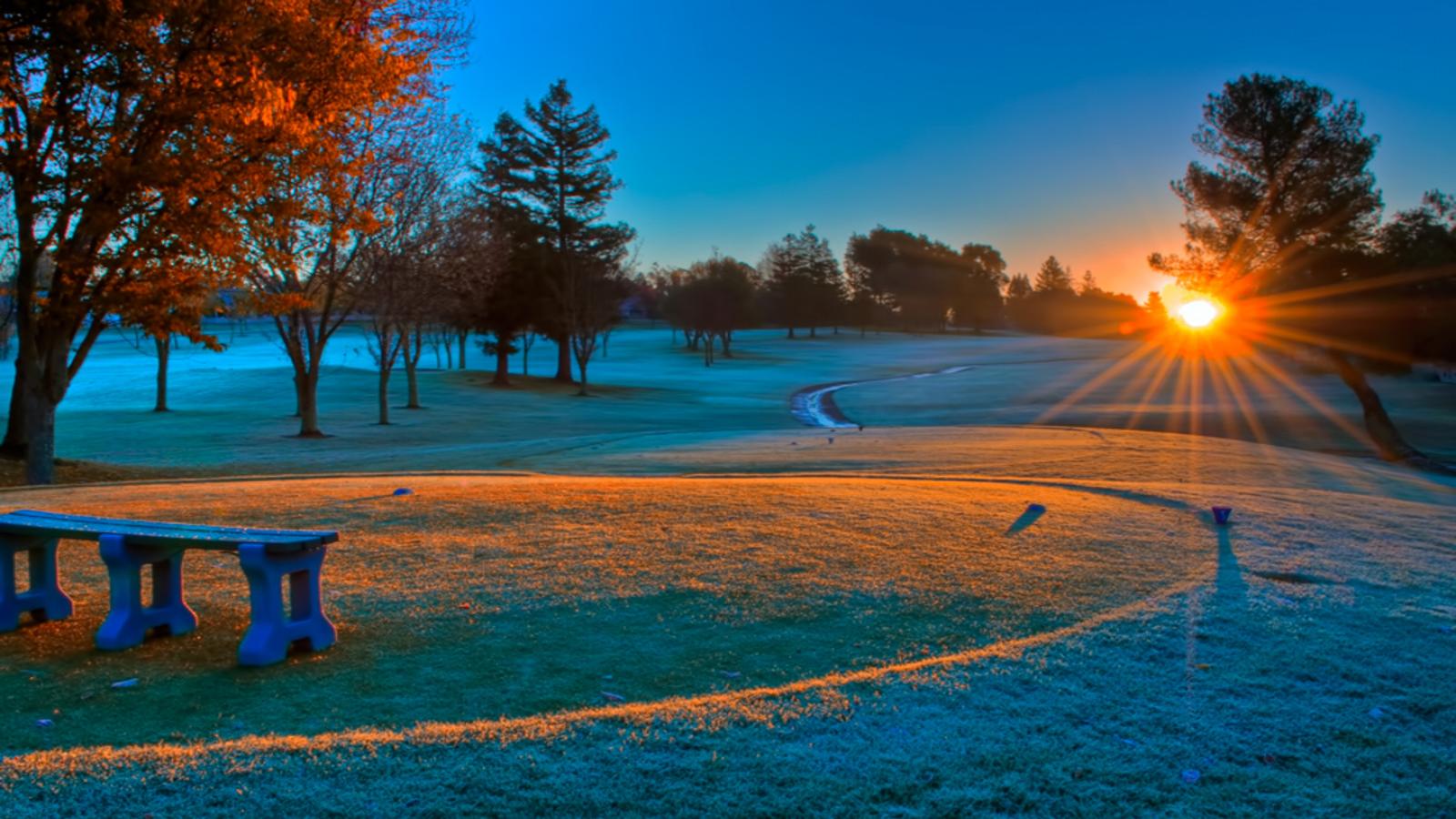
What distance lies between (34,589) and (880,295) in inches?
5233

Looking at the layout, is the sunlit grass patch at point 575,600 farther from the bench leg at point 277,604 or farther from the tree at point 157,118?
the tree at point 157,118

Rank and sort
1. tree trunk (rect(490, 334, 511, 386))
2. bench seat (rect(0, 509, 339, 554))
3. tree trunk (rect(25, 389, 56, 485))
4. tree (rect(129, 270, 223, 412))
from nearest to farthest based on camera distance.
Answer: bench seat (rect(0, 509, 339, 554)) < tree (rect(129, 270, 223, 412)) < tree trunk (rect(25, 389, 56, 485)) < tree trunk (rect(490, 334, 511, 386))

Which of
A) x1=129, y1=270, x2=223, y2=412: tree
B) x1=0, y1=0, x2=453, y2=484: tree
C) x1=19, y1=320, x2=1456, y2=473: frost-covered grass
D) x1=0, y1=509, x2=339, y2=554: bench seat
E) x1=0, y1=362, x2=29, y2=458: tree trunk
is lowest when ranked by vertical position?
x1=19, y1=320, x2=1456, y2=473: frost-covered grass

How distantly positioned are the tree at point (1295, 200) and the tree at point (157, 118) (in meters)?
28.1

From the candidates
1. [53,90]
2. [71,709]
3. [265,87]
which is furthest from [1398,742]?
[53,90]

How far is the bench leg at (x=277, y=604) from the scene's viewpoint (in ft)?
16.0

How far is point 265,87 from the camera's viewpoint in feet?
39.3

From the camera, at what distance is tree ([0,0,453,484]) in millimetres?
12031

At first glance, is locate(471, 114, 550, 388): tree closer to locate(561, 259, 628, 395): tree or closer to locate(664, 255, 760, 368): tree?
locate(561, 259, 628, 395): tree

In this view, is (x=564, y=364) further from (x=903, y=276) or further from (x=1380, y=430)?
(x=903, y=276)

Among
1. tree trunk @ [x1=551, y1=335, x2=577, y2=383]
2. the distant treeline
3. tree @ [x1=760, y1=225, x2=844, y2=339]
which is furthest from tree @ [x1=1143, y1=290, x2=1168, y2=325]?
tree trunk @ [x1=551, y1=335, x2=577, y2=383]

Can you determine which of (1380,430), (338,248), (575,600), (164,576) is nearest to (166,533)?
(164,576)

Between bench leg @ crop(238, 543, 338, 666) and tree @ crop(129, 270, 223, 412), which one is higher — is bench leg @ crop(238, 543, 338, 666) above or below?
below

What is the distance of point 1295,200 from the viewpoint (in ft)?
102
